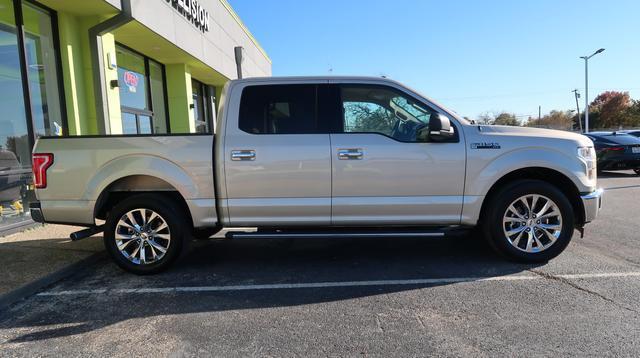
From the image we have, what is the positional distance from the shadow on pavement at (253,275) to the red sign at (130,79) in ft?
21.0

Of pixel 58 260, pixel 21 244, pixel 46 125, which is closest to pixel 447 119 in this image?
pixel 58 260

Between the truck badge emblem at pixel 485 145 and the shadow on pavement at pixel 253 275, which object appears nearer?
the shadow on pavement at pixel 253 275

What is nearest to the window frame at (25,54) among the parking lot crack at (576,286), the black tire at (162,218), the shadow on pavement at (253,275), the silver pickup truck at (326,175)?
the silver pickup truck at (326,175)

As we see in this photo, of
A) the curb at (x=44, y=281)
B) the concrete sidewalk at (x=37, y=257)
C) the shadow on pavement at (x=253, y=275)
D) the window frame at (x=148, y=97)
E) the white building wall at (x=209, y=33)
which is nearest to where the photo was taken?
the shadow on pavement at (x=253, y=275)

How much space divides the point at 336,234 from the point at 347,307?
1.08 metres

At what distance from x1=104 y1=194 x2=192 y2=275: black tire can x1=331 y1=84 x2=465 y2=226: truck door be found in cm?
172

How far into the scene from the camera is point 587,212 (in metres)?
4.75

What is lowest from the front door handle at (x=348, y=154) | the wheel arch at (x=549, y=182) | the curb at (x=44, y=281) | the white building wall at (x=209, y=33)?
the curb at (x=44, y=281)

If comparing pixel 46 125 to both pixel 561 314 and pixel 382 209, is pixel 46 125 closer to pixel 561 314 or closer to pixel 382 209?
pixel 382 209

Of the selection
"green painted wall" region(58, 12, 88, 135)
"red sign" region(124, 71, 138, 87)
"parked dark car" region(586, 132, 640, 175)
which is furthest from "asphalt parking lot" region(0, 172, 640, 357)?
"parked dark car" region(586, 132, 640, 175)

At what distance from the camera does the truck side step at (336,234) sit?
467 centimetres

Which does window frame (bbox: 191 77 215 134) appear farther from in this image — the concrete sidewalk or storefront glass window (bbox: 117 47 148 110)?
the concrete sidewalk

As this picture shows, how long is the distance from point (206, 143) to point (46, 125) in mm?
5074

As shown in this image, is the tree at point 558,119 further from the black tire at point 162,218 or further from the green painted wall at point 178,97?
the black tire at point 162,218
